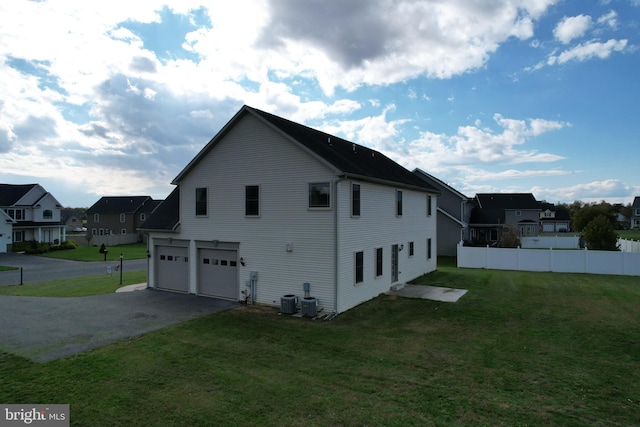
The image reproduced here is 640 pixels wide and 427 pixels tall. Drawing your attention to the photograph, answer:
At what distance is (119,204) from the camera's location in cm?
5994

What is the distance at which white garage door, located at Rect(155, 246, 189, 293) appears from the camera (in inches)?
704

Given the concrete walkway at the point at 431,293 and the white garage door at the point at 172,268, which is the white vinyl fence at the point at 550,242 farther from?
the white garage door at the point at 172,268

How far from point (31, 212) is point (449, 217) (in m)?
48.4

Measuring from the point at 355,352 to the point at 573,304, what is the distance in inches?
436

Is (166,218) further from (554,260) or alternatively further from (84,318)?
(554,260)

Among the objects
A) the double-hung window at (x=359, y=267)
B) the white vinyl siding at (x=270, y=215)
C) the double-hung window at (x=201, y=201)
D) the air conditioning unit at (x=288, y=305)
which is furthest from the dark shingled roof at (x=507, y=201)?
the air conditioning unit at (x=288, y=305)

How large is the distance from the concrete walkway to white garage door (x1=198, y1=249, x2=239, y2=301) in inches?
288

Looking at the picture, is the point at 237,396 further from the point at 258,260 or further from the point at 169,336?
the point at 258,260

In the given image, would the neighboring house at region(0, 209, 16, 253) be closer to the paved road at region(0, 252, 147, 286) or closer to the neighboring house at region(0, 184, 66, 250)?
the neighboring house at region(0, 184, 66, 250)

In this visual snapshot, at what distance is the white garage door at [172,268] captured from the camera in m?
17.9

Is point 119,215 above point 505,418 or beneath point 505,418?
above

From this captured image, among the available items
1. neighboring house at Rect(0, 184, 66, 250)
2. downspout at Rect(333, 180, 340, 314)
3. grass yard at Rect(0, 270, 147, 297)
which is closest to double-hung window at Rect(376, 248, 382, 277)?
downspout at Rect(333, 180, 340, 314)

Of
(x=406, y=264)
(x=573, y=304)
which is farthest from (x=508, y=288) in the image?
(x=406, y=264)

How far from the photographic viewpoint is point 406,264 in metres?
20.8
